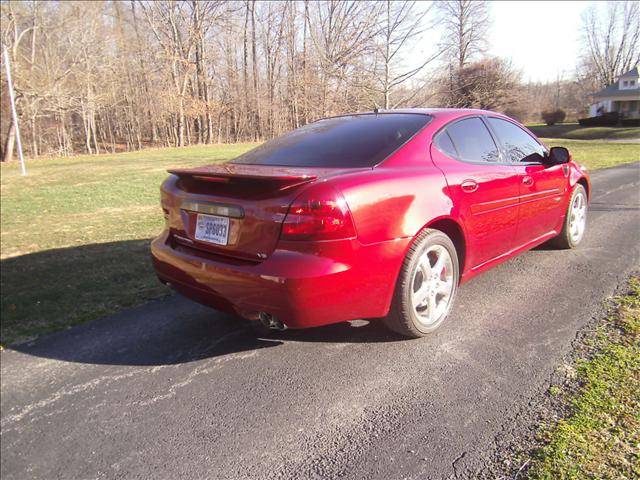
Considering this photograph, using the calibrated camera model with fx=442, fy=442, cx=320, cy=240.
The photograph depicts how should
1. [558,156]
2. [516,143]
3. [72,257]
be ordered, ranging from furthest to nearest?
1. [72,257]
2. [558,156]
3. [516,143]

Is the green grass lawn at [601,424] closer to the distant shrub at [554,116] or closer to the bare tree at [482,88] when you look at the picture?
the bare tree at [482,88]

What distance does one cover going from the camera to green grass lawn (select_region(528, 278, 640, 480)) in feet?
5.82

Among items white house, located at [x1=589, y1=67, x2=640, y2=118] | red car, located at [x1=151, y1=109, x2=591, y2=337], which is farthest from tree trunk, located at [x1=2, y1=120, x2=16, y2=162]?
white house, located at [x1=589, y1=67, x2=640, y2=118]

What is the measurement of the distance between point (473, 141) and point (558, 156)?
134cm

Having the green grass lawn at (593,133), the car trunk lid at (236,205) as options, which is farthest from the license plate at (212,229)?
the green grass lawn at (593,133)

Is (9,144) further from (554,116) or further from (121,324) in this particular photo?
(554,116)

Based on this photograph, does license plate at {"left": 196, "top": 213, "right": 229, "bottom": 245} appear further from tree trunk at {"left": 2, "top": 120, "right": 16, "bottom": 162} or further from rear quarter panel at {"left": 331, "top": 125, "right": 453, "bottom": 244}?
tree trunk at {"left": 2, "top": 120, "right": 16, "bottom": 162}

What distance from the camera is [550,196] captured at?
13.7ft

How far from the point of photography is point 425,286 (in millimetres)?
2963

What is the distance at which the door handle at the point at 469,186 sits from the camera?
123 inches

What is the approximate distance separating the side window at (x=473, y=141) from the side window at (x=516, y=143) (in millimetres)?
212

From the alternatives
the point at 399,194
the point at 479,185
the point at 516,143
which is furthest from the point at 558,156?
the point at 399,194

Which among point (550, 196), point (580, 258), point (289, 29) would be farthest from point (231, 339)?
point (289, 29)

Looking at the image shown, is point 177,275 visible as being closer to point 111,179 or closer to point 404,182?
point 404,182
